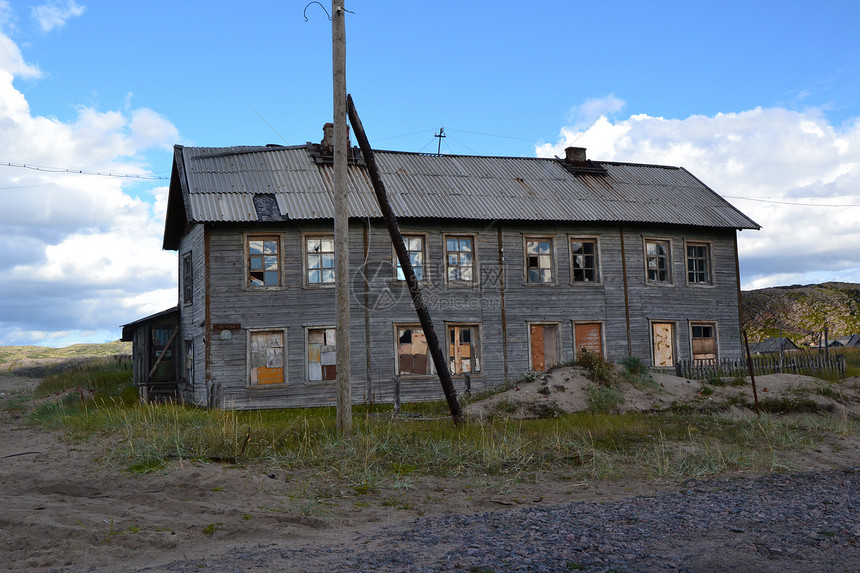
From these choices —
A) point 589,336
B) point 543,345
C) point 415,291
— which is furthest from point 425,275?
point 415,291

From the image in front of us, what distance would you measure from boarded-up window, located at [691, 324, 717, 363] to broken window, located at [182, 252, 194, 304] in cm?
1620

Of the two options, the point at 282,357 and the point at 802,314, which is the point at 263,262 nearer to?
the point at 282,357

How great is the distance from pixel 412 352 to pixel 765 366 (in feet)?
38.4

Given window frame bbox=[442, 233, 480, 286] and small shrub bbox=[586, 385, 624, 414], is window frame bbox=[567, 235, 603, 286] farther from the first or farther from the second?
small shrub bbox=[586, 385, 624, 414]

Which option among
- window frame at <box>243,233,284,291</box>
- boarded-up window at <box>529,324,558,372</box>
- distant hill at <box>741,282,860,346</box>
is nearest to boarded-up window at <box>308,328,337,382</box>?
window frame at <box>243,233,284,291</box>

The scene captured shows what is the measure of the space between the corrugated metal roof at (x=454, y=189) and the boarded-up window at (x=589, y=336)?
11.0 feet

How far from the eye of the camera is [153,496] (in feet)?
24.9

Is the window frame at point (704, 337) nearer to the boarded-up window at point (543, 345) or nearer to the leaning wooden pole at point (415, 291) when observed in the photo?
the boarded-up window at point (543, 345)

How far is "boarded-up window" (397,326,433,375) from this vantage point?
1934 centimetres

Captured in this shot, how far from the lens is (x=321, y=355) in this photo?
18.8 meters

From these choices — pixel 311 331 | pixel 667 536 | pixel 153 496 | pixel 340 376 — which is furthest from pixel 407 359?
pixel 667 536

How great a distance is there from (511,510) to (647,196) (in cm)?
1867

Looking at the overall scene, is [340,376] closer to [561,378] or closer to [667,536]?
[667,536]

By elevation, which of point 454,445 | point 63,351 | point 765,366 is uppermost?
point 63,351
